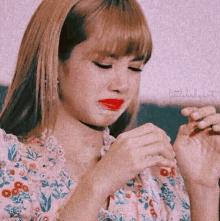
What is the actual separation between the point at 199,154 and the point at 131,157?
22cm

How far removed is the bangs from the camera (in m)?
0.74

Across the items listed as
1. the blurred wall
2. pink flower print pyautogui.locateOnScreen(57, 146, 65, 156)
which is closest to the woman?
pink flower print pyautogui.locateOnScreen(57, 146, 65, 156)

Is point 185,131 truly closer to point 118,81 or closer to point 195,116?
point 195,116

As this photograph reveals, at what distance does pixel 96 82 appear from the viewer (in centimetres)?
77

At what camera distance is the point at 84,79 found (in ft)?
2.52

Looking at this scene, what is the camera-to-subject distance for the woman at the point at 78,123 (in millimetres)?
709

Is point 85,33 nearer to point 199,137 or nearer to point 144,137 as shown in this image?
point 144,137

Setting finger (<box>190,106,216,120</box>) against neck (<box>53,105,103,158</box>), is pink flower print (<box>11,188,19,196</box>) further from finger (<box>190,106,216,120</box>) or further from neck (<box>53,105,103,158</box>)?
finger (<box>190,106,216,120</box>)

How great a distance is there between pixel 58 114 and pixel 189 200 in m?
0.34

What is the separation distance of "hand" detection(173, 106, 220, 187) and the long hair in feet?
0.65

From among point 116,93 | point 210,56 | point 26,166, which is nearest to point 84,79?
point 116,93

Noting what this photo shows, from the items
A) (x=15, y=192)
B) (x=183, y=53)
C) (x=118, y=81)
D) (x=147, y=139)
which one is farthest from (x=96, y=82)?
(x=183, y=53)

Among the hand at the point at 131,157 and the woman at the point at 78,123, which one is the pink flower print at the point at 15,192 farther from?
the hand at the point at 131,157

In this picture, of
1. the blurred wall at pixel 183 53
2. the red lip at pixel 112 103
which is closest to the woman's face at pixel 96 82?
the red lip at pixel 112 103
